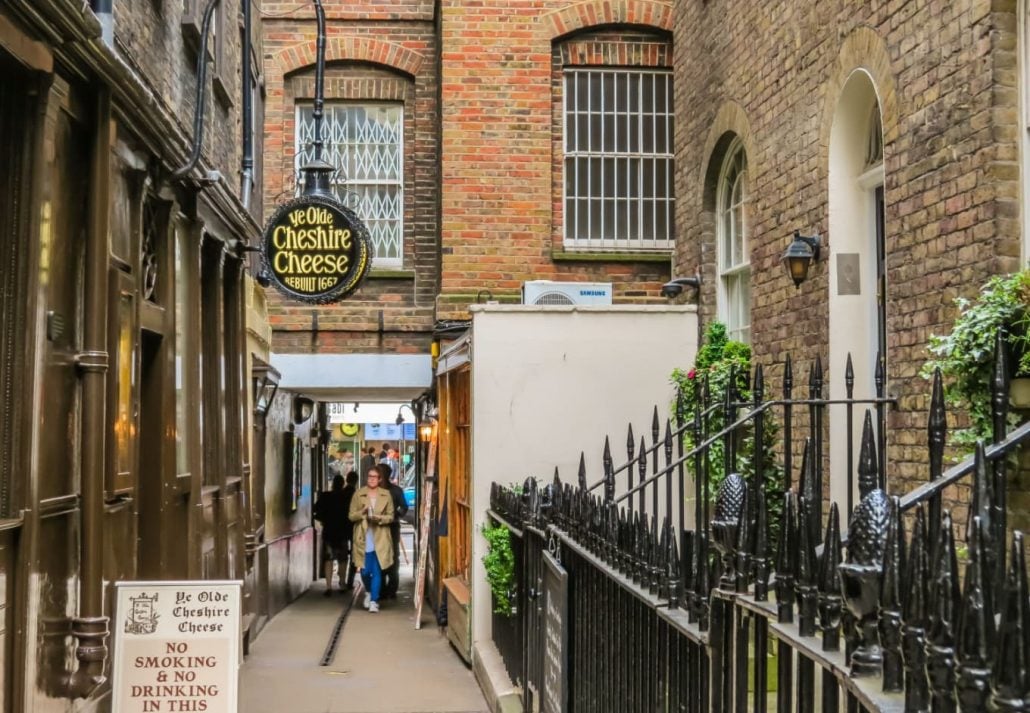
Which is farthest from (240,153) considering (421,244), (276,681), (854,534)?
(854,534)

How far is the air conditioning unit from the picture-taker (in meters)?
14.1

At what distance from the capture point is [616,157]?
1564 cm

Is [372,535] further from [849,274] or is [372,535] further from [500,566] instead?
[849,274]

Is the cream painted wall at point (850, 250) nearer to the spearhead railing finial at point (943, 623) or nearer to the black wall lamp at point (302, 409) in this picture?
the spearhead railing finial at point (943, 623)

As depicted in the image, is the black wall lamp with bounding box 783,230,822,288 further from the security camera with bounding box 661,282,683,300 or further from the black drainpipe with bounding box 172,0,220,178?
the black drainpipe with bounding box 172,0,220,178

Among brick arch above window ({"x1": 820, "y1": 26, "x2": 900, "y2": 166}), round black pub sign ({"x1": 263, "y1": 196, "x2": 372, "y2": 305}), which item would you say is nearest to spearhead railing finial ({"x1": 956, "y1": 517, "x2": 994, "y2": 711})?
brick arch above window ({"x1": 820, "y1": 26, "x2": 900, "y2": 166})

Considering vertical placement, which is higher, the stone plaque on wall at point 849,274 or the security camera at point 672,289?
the security camera at point 672,289

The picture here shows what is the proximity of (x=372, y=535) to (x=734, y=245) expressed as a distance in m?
6.36

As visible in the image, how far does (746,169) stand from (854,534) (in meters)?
9.46

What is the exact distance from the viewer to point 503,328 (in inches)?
452

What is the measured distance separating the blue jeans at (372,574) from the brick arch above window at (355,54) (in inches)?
227

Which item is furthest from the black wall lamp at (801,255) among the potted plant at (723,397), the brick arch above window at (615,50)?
the brick arch above window at (615,50)

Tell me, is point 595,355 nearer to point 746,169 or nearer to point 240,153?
point 746,169

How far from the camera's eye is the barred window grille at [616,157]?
1556cm
